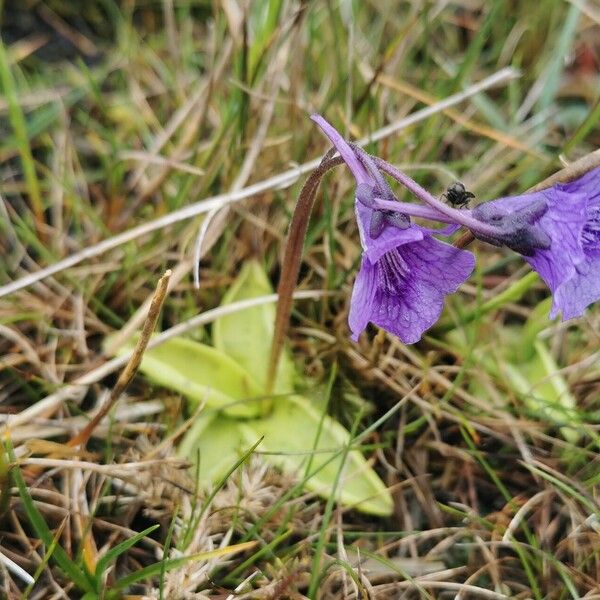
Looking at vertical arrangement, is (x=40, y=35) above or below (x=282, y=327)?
above

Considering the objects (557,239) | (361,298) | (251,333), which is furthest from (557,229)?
(251,333)

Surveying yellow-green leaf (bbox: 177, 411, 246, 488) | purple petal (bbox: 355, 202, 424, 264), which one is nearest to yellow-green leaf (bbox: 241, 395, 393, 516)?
yellow-green leaf (bbox: 177, 411, 246, 488)

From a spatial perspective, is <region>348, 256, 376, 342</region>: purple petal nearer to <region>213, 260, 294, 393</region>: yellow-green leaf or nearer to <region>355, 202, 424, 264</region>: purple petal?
<region>355, 202, 424, 264</region>: purple petal

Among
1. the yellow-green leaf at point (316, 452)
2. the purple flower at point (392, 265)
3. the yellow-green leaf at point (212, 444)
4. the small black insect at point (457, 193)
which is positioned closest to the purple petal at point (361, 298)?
the purple flower at point (392, 265)

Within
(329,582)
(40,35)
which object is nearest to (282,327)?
(329,582)

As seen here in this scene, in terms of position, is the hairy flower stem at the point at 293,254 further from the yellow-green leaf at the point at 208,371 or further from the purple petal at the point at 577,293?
the purple petal at the point at 577,293

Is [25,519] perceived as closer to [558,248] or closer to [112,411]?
[112,411]

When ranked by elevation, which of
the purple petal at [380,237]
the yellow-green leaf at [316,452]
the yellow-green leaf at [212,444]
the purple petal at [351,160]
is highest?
the purple petal at [351,160]

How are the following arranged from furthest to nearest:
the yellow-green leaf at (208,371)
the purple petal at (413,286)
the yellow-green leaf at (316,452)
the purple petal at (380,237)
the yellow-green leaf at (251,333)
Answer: the yellow-green leaf at (251,333) → the yellow-green leaf at (208,371) → the yellow-green leaf at (316,452) → the purple petal at (413,286) → the purple petal at (380,237)
